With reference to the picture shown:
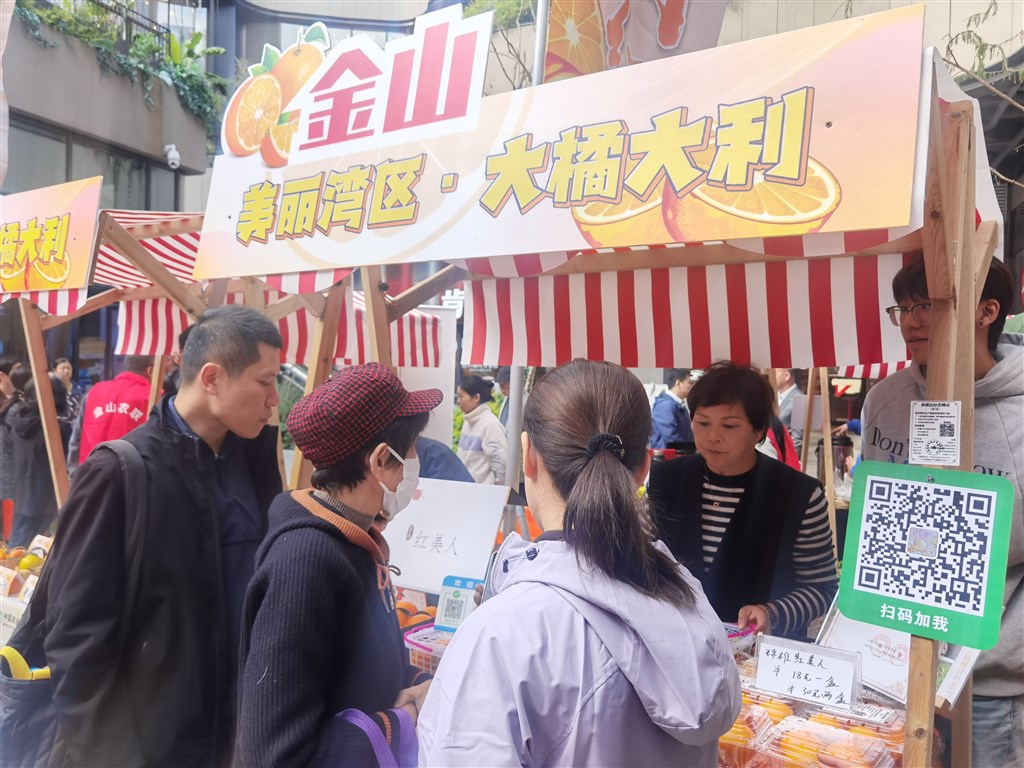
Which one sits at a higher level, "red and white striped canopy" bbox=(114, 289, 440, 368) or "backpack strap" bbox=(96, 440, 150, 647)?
"red and white striped canopy" bbox=(114, 289, 440, 368)

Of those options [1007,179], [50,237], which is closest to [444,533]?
A: [50,237]

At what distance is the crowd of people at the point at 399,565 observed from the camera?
104 cm

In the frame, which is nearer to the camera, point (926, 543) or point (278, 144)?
point (926, 543)

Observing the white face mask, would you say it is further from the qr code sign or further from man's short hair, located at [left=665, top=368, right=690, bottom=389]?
man's short hair, located at [left=665, top=368, right=690, bottom=389]

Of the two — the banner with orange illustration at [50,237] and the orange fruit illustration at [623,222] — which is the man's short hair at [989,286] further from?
the banner with orange illustration at [50,237]

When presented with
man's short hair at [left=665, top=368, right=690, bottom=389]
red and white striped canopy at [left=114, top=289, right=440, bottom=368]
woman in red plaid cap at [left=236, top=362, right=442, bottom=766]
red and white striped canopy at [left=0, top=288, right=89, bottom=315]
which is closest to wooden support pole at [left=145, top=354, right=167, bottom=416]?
red and white striped canopy at [left=114, top=289, right=440, bottom=368]

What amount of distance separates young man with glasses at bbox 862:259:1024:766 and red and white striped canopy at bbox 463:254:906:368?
0.61 metres

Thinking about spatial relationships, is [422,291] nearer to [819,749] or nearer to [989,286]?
[989,286]

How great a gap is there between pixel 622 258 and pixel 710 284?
0.44 metres

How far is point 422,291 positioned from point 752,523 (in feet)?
5.65

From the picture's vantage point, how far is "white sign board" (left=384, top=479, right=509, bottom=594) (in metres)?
2.67

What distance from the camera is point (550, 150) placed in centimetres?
194

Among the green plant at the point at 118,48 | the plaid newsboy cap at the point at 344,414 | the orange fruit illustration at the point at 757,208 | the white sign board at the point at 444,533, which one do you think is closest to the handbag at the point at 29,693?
the plaid newsboy cap at the point at 344,414

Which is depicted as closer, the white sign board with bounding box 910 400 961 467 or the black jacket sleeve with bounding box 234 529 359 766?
the black jacket sleeve with bounding box 234 529 359 766
